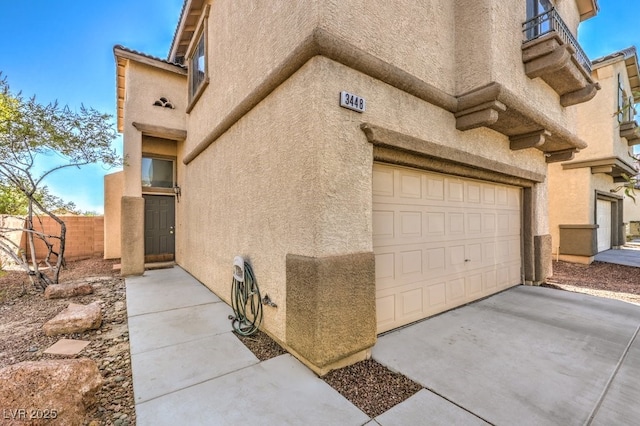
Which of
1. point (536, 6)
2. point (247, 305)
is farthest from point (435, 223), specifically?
point (536, 6)

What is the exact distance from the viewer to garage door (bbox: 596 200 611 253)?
38.1ft

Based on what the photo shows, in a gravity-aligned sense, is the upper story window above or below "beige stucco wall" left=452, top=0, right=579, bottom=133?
above

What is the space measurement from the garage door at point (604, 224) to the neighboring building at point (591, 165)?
123cm

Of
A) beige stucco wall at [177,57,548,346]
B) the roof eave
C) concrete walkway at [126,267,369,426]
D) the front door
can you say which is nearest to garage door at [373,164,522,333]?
beige stucco wall at [177,57,548,346]

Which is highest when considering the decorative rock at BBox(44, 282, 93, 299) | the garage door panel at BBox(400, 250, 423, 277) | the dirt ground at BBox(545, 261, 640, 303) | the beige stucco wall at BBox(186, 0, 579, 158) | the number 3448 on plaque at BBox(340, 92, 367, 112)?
the beige stucco wall at BBox(186, 0, 579, 158)

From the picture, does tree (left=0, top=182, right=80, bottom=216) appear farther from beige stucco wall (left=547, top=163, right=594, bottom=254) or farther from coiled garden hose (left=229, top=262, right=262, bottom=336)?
beige stucco wall (left=547, top=163, right=594, bottom=254)

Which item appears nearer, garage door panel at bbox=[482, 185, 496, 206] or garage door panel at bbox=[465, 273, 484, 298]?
garage door panel at bbox=[465, 273, 484, 298]

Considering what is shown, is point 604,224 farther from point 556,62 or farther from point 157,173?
point 157,173

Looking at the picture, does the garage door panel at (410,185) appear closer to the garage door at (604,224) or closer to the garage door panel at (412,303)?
the garage door panel at (412,303)

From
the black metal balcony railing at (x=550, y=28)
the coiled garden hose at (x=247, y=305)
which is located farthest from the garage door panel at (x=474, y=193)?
the coiled garden hose at (x=247, y=305)

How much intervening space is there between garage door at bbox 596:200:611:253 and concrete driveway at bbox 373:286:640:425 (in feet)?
30.8

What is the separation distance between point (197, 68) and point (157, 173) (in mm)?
3657

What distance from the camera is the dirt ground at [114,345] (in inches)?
95.0

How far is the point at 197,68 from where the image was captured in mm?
7723
